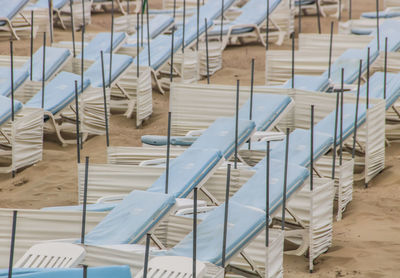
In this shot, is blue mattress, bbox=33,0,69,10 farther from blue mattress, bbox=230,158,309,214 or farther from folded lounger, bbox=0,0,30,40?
blue mattress, bbox=230,158,309,214

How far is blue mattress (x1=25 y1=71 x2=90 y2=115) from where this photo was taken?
10031 millimetres

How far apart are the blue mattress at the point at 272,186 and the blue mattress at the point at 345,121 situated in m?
1.64

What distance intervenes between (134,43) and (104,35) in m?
0.69

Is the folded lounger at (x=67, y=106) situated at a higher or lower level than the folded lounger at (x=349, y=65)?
lower

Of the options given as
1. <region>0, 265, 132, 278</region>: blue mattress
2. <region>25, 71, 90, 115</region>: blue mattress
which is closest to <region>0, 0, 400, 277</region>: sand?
<region>25, 71, 90, 115</region>: blue mattress

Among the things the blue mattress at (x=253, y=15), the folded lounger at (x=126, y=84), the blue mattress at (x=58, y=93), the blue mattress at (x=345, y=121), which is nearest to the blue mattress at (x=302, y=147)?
the blue mattress at (x=345, y=121)

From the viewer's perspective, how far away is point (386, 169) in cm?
912

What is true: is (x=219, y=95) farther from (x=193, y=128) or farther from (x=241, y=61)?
(x=241, y=61)

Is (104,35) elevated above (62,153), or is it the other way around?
(104,35)

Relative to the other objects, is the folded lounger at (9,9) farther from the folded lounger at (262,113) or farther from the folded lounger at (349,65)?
the folded lounger at (262,113)

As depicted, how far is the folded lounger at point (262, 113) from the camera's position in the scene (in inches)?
357

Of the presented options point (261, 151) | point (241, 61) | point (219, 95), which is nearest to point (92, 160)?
point (219, 95)

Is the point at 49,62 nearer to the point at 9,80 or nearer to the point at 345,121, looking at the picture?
the point at 9,80

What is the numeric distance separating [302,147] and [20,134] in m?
3.13
